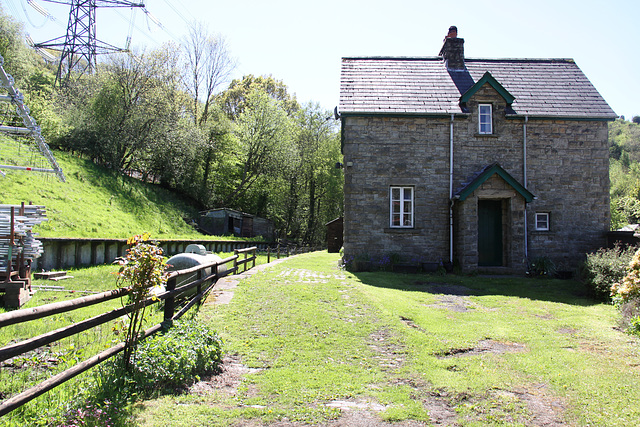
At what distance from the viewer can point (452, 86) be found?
1722 centimetres

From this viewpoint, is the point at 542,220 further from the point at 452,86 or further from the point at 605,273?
the point at 452,86

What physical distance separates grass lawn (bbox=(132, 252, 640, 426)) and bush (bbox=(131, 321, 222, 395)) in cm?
21

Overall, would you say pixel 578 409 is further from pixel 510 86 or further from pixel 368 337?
pixel 510 86

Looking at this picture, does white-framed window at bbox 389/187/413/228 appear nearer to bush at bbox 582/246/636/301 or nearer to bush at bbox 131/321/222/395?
bush at bbox 582/246/636/301

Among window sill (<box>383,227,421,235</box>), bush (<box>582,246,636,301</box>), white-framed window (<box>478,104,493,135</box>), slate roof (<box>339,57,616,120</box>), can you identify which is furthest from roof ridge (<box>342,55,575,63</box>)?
bush (<box>582,246,636,301</box>)

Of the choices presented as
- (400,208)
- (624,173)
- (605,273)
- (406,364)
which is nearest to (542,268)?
(605,273)

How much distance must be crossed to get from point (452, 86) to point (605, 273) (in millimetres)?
9710

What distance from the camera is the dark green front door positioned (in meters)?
15.6

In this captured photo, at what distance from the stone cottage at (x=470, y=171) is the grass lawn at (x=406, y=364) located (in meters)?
5.51

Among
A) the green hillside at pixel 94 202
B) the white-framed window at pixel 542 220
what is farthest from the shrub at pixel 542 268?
the green hillside at pixel 94 202

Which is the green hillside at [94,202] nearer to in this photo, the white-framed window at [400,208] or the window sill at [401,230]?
the window sill at [401,230]

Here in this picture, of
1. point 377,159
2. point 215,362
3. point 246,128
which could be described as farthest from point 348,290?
point 246,128

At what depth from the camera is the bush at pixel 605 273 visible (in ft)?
34.8

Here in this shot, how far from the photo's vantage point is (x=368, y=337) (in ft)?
22.2
